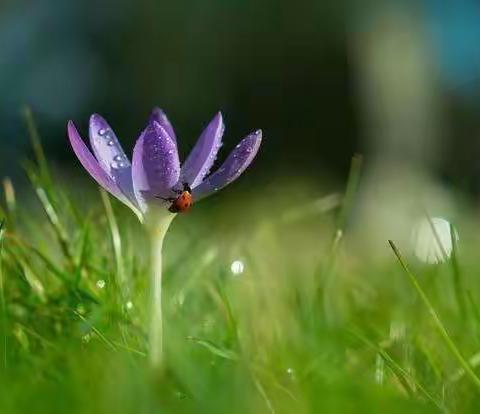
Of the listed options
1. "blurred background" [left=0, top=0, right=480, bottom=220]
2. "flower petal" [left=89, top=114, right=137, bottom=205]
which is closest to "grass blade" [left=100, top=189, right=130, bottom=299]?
"flower petal" [left=89, top=114, right=137, bottom=205]

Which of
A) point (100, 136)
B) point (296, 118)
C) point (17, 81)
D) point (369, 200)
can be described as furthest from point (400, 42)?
point (100, 136)

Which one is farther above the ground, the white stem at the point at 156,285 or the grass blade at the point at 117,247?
the white stem at the point at 156,285

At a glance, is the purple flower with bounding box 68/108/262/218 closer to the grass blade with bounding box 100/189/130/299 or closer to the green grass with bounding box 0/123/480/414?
the green grass with bounding box 0/123/480/414

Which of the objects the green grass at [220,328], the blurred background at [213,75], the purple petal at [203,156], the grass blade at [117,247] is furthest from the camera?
the blurred background at [213,75]

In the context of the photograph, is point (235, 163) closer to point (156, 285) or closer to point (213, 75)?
point (156, 285)

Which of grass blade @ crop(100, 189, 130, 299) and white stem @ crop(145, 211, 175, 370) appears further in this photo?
grass blade @ crop(100, 189, 130, 299)

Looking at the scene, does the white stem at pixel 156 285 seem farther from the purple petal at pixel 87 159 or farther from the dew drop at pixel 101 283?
the dew drop at pixel 101 283

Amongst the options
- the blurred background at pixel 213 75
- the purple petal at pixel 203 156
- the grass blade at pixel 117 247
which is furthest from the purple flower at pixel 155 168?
the blurred background at pixel 213 75

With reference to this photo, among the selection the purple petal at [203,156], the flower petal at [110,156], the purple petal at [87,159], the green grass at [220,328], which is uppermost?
the purple petal at [87,159]
